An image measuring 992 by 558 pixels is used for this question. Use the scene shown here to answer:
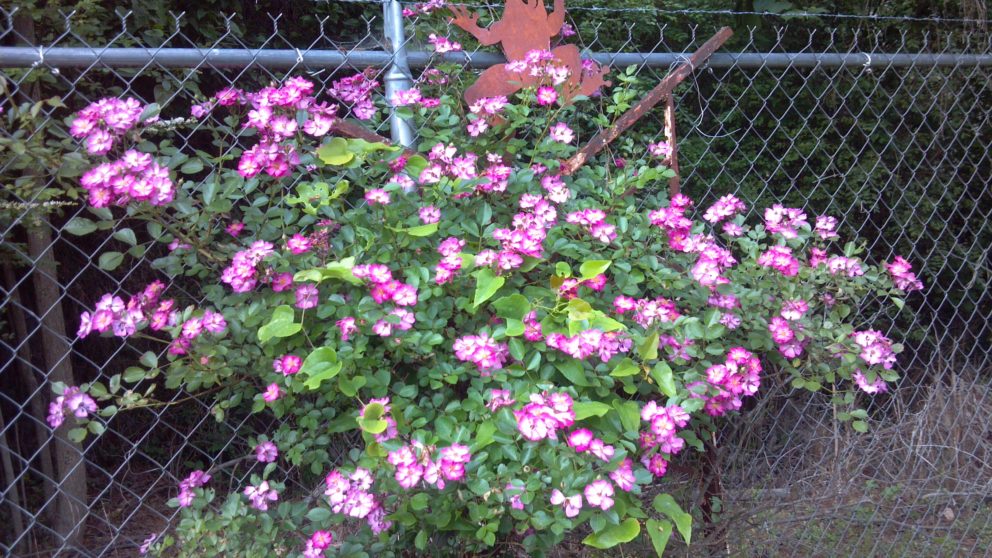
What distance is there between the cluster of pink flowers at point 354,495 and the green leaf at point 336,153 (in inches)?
21.2

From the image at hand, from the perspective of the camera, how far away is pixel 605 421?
1.39 m

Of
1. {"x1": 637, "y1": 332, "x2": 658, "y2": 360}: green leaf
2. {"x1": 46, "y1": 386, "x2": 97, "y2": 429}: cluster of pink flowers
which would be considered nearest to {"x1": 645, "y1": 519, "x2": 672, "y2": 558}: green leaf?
{"x1": 637, "y1": 332, "x2": 658, "y2": 360}: green leaf

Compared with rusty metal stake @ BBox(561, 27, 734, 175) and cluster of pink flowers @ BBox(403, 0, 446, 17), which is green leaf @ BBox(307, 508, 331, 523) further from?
cluster of pink flowers @ BBox(403, 0, 446, 17)

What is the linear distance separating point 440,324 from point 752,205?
1.54m

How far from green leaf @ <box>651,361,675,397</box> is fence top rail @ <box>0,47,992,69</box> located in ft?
2.73

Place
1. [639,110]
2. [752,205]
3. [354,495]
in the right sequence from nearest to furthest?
[354,495], [639,110], [752,205]

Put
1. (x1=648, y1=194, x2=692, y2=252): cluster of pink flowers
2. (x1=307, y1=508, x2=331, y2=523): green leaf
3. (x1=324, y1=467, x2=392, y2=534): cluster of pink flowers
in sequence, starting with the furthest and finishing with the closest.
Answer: (x1=648, y1=194, x2=692, y2=252): cluster of pink flowers, (x1=307, y1=508, x2=331, y2=523): green leaf, (x1=324, y1=467, x2=392, y2=534): cluster of pink flowers

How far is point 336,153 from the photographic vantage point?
4.90 ft

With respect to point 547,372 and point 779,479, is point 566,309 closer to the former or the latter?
point 547,372

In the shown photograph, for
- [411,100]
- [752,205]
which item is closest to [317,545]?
[411,100]

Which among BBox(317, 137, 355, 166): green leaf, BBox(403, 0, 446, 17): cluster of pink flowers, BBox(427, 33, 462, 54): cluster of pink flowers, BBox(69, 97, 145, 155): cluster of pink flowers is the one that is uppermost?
BBox(403, 0, 446, 17): cluster of pink flowers

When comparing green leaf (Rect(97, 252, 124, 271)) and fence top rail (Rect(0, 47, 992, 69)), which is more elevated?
fence top rail (Rect(0, 47, 992, 69))

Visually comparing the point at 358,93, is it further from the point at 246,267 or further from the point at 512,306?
the point at 512,306

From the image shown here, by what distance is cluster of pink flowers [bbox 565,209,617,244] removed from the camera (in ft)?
5.23
